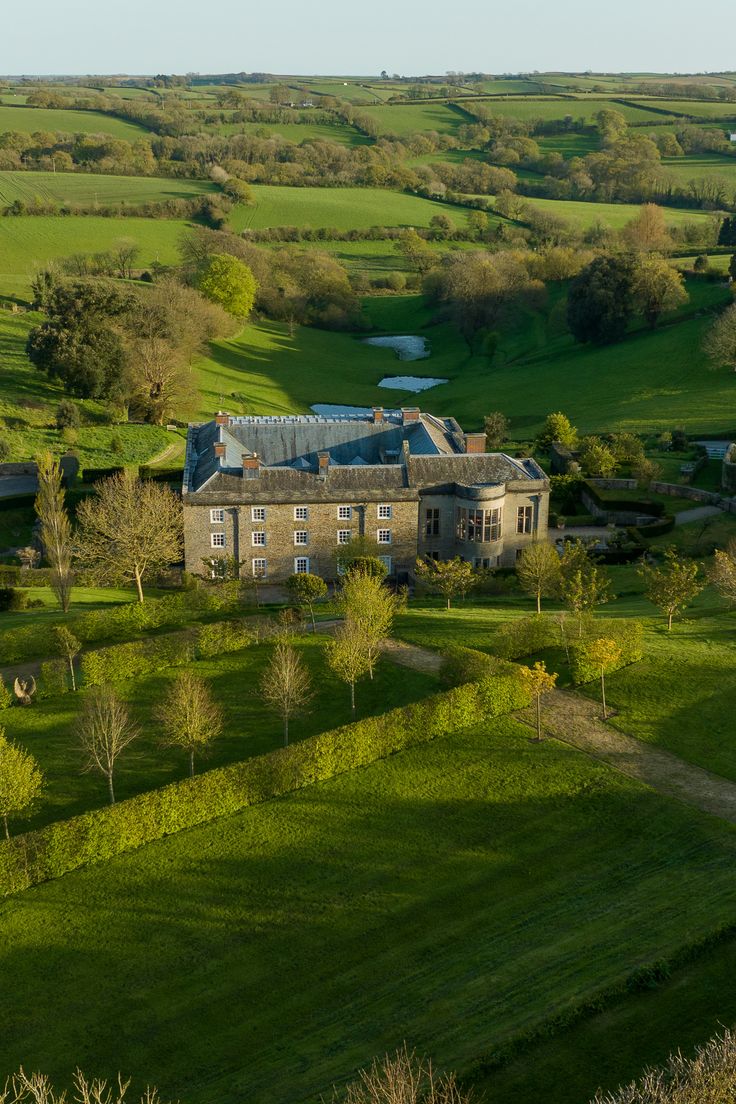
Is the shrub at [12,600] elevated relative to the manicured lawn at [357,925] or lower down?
elevated

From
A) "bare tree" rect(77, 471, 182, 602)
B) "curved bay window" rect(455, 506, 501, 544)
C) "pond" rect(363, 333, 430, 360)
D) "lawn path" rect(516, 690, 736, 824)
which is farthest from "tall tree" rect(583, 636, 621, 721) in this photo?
"pond" rect(363, 333, 430, 360)

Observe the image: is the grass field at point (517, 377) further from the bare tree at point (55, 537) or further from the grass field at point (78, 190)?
the grass field at point (78, 190)

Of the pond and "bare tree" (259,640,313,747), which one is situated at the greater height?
the pond

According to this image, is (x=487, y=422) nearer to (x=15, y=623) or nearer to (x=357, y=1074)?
(x=15, y=623)

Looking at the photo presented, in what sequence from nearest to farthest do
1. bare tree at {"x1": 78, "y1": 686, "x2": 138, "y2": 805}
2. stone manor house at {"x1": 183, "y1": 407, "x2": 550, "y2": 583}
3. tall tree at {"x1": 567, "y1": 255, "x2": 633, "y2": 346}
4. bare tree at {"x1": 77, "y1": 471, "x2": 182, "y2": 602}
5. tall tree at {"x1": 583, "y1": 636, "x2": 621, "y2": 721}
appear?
bare tree at {"x1": 78, "y1": 686, "x2": 138, "y2": 805}
tall tree at {"x1": 583, "y1": 636, "x2": 621, "y2": 721}
bare tree at {"x1": 77, "y1": 471, "x2": 182, "y2": 602}
stone manor house at {"x1": 183, "y1": 407, "x2": 550, "y2": 583}
tall tree at {"x1": 567, "y1": 255, "x2": 633, "y2": 346}

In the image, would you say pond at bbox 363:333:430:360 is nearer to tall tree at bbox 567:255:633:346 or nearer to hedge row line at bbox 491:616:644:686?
tall tree at bbox 567:255:633:346

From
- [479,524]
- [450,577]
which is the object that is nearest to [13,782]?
[450,577]

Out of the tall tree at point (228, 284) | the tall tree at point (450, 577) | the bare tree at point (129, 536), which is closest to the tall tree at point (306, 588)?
the tall tree at point (450, 577)
